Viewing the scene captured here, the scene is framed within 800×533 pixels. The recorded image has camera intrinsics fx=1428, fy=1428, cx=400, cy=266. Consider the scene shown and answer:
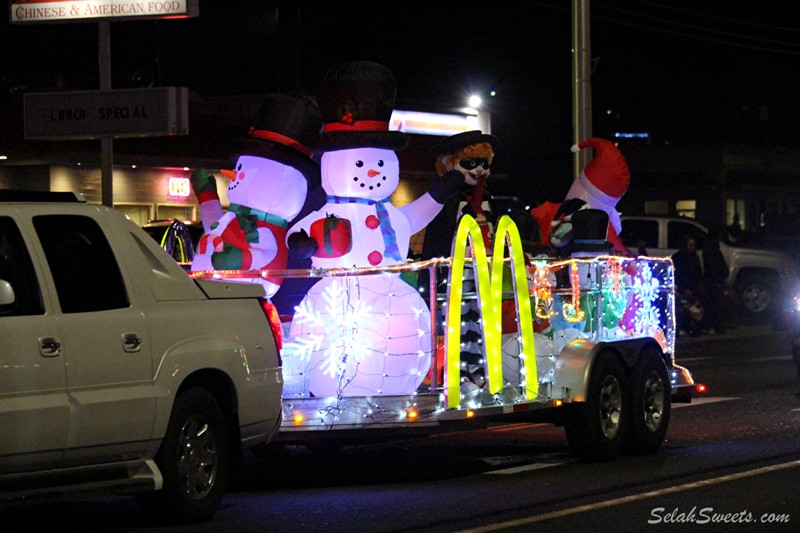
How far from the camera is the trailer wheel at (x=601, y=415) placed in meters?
10.3

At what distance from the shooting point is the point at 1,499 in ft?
23.0

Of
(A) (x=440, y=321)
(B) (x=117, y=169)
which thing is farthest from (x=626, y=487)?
(B) (x=117, y=169)

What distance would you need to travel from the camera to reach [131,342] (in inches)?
302

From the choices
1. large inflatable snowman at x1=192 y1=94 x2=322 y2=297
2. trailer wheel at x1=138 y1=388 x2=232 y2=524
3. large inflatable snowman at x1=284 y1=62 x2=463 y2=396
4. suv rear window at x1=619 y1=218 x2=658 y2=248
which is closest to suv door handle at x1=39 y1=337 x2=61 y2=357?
trailer wheel at x1=138 y1=388 x2=232 y2=524

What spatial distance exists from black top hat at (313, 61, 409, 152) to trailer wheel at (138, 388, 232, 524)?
10.5ft

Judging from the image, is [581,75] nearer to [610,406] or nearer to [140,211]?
[610,406]

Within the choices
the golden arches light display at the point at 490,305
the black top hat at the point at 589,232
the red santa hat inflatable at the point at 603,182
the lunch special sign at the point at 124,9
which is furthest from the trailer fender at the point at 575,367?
the lunch special sign at the point at 124,9

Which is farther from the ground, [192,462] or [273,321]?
[273,321]

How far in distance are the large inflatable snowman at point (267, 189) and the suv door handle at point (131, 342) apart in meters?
2.70

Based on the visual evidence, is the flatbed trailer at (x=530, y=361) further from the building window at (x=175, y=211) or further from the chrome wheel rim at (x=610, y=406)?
the building window at (x=175, y=211)

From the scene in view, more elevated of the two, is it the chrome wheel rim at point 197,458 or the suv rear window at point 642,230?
the suv rear window at point 642,230

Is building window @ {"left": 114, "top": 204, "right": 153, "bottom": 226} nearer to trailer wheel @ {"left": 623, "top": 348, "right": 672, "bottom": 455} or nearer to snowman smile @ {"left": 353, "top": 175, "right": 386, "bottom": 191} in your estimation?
snowman smile @ {"left": 353, "top": 175, "right": 386, "bottom": 191}

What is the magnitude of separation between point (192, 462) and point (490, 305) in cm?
249

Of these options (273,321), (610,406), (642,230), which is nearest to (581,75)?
(642,230)
